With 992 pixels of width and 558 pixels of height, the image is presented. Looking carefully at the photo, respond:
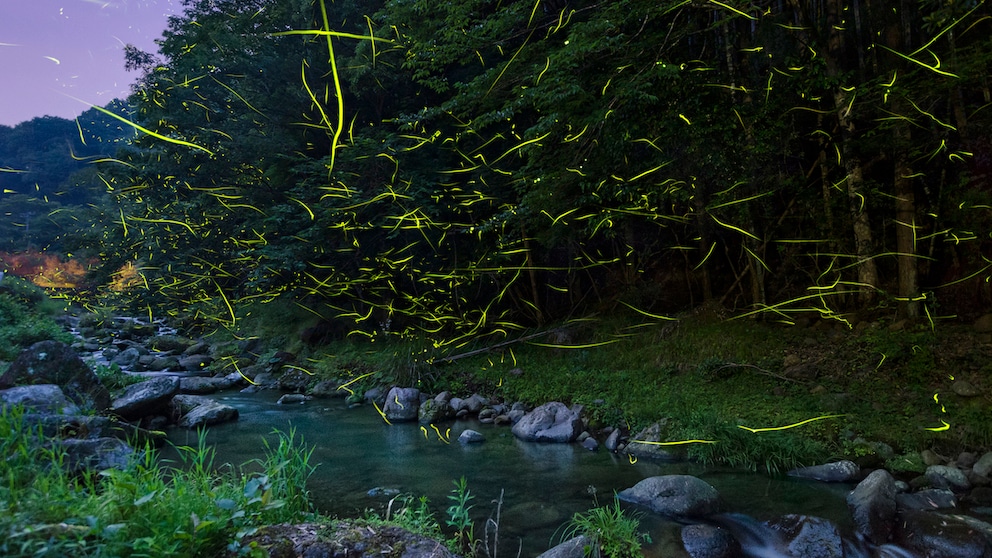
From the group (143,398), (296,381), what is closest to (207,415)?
(143,398)

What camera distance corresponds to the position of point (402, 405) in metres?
8.20

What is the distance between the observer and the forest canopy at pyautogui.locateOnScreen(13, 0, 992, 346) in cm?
599

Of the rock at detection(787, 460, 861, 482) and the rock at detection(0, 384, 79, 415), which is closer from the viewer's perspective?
the rock at detection(0, 384, 79, 415)

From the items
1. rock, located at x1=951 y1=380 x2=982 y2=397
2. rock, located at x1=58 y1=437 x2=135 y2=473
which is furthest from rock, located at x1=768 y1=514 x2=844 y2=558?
rock, located at x1=58 y1=437 x2=135 y2=473

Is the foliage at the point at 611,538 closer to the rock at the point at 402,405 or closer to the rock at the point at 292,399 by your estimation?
the rock at the point at 402,405

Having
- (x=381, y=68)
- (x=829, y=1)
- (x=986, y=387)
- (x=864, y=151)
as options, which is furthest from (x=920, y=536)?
(x=381, y=68)

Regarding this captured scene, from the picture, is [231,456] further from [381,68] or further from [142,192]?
[142,192]

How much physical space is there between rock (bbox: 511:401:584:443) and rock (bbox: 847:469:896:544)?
3.03 m

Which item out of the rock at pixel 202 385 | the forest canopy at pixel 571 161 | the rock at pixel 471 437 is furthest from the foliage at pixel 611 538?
the rock at pixel 202 385

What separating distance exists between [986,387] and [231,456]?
748cm

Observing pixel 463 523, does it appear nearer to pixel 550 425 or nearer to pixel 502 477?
pixel 502 477

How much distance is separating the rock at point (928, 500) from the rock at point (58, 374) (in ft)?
23.8

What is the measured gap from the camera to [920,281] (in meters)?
6.43

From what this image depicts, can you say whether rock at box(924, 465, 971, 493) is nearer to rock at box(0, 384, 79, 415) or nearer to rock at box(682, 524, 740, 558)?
rock at box(682, 524, 740, 558)
